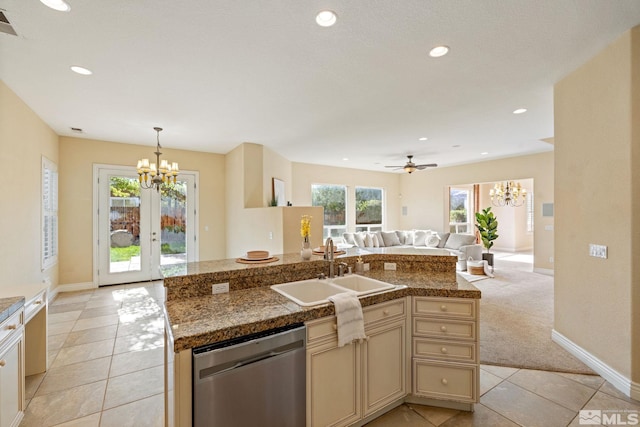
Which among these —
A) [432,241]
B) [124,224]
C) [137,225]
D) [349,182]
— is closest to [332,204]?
[349,182]

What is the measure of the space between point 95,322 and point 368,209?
23.7ft

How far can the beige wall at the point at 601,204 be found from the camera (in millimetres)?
A: 2176

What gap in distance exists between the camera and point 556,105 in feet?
9.94

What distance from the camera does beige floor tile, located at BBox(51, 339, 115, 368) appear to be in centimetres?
271

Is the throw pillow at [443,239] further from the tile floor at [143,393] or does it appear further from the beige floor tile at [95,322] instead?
the beige floor tile at [95,322]

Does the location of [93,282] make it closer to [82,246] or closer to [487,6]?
[82,246]

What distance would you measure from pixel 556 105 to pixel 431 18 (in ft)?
6.83

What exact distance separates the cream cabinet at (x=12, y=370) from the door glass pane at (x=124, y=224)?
399 cm

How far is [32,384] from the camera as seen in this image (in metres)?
2.33

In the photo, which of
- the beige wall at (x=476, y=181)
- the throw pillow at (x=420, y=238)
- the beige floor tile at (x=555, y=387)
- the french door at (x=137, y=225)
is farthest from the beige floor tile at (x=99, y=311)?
the beige wall at (x=476, y=181)

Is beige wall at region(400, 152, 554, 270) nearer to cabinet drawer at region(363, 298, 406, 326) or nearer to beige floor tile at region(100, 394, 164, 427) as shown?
cabinet drawer at region(363, 298, 406, 326)

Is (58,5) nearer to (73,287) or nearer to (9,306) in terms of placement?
(9,306)

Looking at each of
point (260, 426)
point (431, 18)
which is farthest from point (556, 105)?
point (260, 426)

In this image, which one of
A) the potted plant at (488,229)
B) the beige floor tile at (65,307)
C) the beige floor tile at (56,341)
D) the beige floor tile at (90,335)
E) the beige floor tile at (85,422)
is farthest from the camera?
the potted plant at (488,229)
